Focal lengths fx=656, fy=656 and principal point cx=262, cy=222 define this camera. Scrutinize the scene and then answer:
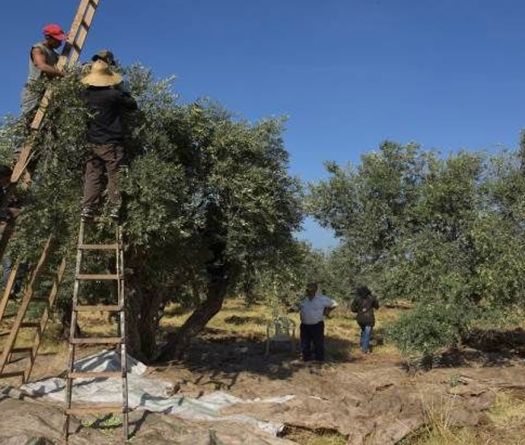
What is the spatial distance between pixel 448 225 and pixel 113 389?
408 inches

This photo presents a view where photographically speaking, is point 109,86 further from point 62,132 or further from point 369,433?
point 369,433

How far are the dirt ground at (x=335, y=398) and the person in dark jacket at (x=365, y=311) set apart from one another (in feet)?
1.67

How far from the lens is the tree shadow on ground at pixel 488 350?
60.9ft

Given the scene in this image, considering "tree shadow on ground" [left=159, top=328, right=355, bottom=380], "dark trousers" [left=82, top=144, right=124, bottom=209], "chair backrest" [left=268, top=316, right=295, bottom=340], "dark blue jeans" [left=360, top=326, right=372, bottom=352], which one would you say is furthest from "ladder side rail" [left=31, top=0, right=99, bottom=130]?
"dark blue jeans" [left=360, top=326, right=372, bottom=352]

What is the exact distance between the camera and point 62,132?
11.0m

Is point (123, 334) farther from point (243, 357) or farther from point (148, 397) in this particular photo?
point (243, 357)

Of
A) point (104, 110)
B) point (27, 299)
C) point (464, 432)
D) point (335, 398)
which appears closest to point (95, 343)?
point (27, 299)

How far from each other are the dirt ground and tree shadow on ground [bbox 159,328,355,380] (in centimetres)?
4

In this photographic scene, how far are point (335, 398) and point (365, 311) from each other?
7455mm

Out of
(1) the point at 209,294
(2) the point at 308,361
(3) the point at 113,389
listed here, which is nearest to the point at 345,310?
(2) the point at 308,361

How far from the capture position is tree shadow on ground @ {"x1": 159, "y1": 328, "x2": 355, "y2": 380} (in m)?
16.0

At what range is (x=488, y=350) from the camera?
21.5m

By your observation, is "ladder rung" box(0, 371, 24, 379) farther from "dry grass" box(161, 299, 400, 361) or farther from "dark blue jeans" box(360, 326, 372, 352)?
"dark blue jeans" box(360, 326, 372, 352)

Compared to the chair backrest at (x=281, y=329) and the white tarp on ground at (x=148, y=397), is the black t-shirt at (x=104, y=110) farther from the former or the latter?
the chair backrest at (x=281, y=329)
